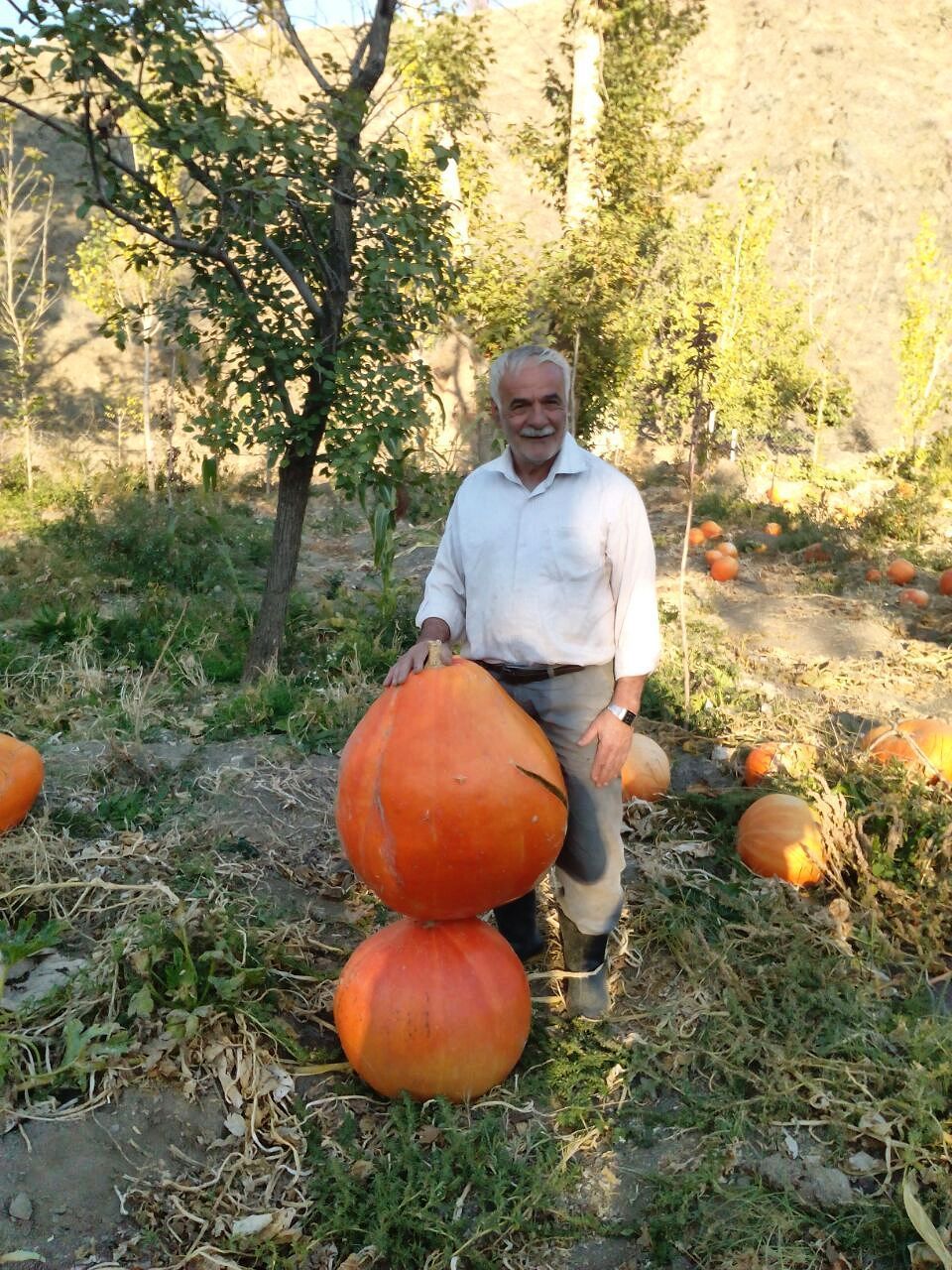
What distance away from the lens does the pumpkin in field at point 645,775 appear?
4250mm

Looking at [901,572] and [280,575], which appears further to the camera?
[901,572]

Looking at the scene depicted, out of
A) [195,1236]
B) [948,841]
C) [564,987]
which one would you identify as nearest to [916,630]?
[948,841]

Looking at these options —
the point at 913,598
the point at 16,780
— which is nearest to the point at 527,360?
the point at 16,780

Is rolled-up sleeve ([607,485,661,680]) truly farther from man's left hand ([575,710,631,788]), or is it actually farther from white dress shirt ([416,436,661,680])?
man's left hand ([575,710,631,788])

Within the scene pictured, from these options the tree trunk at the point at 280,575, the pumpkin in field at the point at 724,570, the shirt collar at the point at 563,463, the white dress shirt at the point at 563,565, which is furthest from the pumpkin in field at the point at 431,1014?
the pumpkin in field at the point at 724,570

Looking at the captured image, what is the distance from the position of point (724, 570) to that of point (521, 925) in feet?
21.9

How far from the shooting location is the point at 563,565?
105 inches

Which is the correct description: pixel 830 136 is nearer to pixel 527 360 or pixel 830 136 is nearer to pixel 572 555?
pixel 527 360

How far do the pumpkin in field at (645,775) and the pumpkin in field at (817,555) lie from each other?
21.9 ft

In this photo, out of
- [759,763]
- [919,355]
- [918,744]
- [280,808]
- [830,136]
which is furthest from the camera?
[830,136]

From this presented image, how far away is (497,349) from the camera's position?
11.9 meters

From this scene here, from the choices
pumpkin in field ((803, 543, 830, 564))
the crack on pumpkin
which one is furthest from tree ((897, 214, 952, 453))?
the crack on pumpkin

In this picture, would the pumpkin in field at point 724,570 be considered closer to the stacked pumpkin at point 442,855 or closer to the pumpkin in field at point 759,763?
the pumpkin in field at point 759,763

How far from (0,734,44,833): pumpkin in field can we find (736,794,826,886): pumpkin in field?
264 centimetres
